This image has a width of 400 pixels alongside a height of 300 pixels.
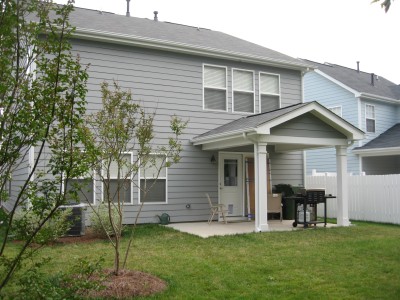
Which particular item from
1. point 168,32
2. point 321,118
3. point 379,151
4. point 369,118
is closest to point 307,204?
point 321,118

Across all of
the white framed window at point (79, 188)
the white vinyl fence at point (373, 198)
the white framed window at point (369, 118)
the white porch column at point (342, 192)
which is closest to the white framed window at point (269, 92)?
Answer: the white porch column at point (342, 192)

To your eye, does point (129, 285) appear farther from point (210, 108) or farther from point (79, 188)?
point (210, 108)

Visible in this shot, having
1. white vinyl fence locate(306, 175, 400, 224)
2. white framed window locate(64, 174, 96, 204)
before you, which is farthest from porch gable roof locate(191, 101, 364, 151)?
white framed window locate(64, 174, 96, 204)

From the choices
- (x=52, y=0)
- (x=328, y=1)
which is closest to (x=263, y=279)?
(x=328, y=1)

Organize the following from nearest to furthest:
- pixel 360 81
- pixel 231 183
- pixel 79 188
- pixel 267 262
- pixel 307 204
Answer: pixel 79 188 < pixel 267 262 < pixel 307 204 < pixel 231 183 < pixel 360 81

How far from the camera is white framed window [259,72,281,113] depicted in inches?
530

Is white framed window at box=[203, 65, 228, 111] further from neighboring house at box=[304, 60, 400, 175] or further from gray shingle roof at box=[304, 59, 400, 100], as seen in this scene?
gray shingle roof at box=[304, 59, 400, 100]

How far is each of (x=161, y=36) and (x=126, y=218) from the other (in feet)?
17.6

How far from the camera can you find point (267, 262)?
22.7 feet

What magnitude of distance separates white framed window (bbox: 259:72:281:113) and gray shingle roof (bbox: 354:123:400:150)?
20.8ft

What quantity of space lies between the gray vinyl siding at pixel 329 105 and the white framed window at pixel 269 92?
630cm

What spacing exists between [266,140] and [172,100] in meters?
3.21

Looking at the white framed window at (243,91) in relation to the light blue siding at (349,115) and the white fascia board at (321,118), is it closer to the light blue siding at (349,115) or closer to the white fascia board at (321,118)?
the white fascia board at (321,118)

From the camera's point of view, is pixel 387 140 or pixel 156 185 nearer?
pixel 156 185
